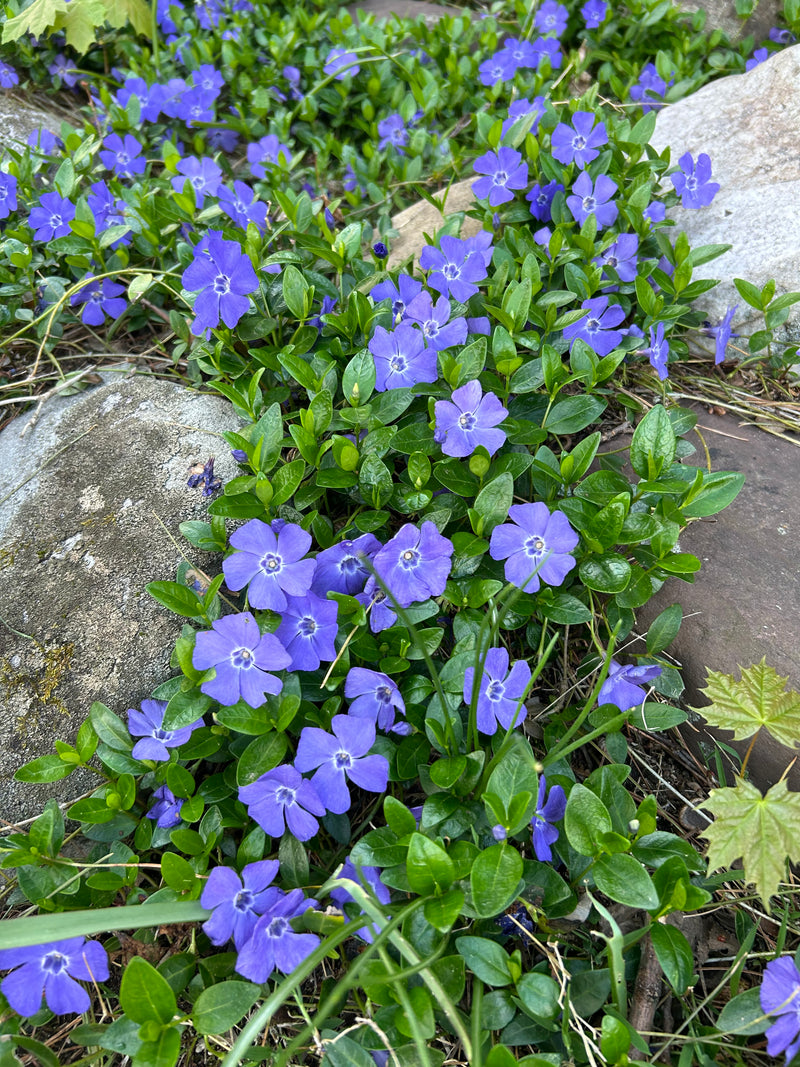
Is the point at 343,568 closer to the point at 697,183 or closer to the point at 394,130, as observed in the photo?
the point at 697,183

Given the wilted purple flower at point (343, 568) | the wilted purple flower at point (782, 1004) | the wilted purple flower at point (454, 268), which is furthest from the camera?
the wilted purple flower at point (454, 268)

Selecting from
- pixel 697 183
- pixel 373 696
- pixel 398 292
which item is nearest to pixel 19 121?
pixel 398 292

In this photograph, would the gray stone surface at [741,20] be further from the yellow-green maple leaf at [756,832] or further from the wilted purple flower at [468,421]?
the yellow-green maple leaf at [756,832]

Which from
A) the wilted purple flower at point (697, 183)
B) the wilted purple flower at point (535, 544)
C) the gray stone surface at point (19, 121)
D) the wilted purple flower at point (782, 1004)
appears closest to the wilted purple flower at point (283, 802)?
the wilted purple flower at point (535, 544)

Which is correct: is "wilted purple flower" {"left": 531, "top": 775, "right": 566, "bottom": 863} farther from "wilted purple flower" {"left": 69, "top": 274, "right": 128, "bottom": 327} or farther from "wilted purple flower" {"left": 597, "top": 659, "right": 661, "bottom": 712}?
"wilted purple flower" {"left": 69, "top": 274, "right": 128, "bottom": 327}

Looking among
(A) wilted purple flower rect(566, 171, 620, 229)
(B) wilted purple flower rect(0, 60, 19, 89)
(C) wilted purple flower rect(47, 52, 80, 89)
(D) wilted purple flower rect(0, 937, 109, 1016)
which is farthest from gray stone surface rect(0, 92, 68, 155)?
(D) wilted purple flower rect(0, 937, 109, 1016)
